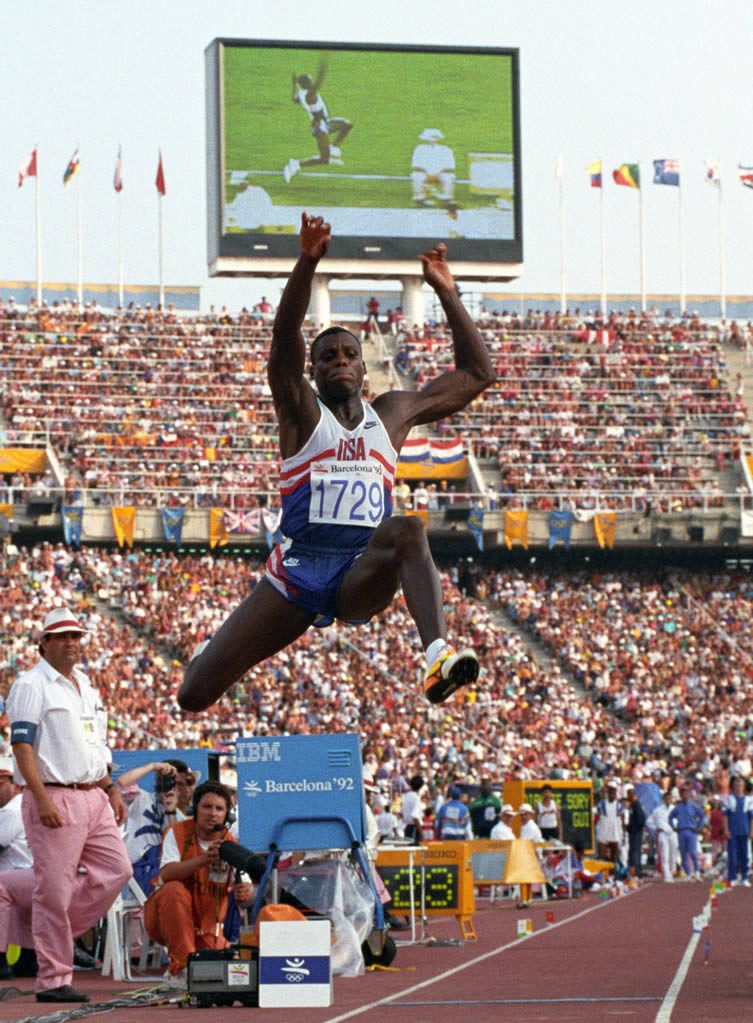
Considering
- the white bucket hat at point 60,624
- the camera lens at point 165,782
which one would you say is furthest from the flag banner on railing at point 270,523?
the white bucket hat at point 60,624

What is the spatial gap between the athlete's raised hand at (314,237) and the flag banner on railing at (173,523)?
113ft

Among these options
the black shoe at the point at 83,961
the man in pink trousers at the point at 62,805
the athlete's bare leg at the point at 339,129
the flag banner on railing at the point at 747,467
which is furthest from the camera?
the athlete's bare leg at the point at 339,129

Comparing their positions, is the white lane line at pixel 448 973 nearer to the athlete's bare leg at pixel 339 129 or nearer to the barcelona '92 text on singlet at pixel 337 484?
the barcelona '92 text on singlet at pixel 337 484

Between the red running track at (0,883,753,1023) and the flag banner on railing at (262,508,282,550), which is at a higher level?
the flag banner on railing at (262,508,282,550)

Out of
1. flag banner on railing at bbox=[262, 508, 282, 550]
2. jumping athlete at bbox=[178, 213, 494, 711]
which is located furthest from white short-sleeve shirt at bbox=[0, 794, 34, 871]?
flag banner on railing at bbox=[262, 508, 282, 550]

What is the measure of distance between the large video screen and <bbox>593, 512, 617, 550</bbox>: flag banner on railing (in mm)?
9886

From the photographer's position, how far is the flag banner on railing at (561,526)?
4372cm

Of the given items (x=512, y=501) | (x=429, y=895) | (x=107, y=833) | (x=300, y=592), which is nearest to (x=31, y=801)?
(x=107, y=833)

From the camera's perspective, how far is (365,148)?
168 feet

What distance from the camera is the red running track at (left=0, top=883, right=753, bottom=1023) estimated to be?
9.94m

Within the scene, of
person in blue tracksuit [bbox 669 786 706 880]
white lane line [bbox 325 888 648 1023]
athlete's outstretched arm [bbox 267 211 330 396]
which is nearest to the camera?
athlete's outstretched arm [bbox 267 211 330 396]

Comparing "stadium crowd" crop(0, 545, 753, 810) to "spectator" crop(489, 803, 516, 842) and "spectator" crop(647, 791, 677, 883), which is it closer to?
"spectator" crop(647, 791, 677, 883)

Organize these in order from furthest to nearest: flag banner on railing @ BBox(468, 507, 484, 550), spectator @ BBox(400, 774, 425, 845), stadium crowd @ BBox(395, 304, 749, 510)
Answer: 1. stadium crowd @ BBox(395, 304, 749, 510)
2. flag banner on railing @ BBox(468, 507, 484, 550)
3. spectator @ BBox(400, 774, 425, 845)

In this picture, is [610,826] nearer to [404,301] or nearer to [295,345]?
[295,345]
